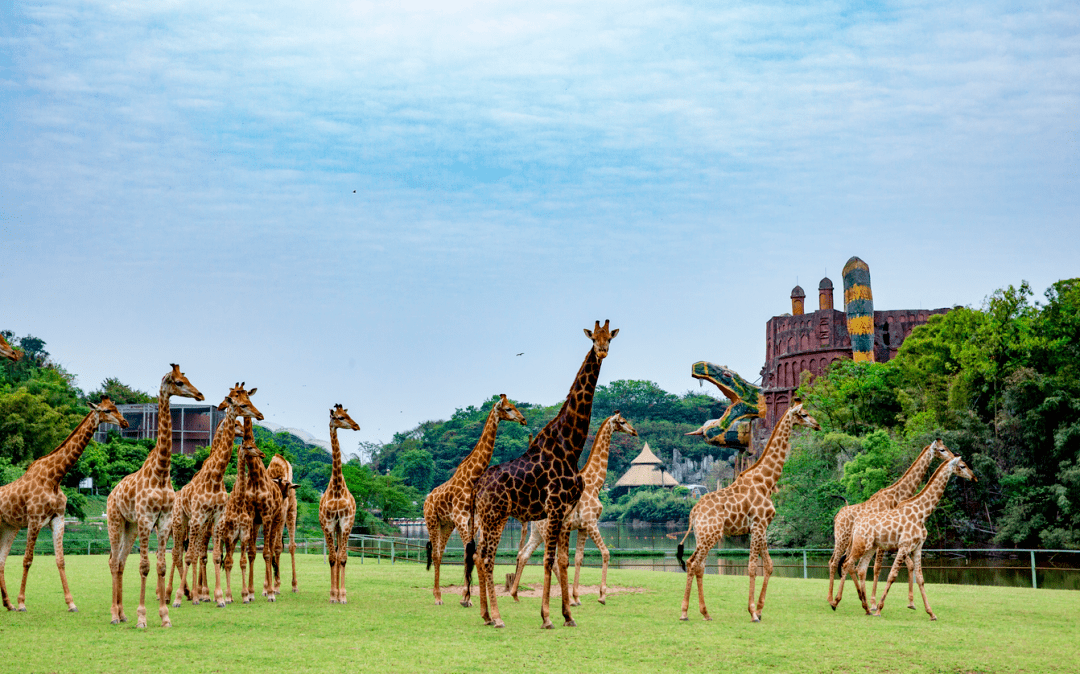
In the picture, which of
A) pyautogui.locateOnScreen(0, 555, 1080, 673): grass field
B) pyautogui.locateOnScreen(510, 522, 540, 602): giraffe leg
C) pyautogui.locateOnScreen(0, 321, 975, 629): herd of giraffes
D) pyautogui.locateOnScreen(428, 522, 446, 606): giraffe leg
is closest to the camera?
pyautogui.locateOnScreen(0, 555, 1080, 673): grass field

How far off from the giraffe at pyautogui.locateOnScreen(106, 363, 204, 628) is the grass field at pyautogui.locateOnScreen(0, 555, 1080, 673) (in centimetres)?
39

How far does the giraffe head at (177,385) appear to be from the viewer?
11328mm

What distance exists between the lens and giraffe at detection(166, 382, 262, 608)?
1257 cm

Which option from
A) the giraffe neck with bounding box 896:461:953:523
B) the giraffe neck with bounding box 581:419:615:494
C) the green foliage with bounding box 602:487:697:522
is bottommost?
the green foliage with bounding box 602:487:697:522

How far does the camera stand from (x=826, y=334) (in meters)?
52.7

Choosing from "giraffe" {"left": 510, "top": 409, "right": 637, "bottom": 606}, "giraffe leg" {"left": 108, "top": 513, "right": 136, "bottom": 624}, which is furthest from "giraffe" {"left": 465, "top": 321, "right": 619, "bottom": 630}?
"giraffe leg" {"left": 108, "top": 513, "right": 136, "bottom": 624}

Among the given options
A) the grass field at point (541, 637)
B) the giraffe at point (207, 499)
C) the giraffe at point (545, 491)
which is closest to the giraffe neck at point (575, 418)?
the giraffe at point (545, 491)

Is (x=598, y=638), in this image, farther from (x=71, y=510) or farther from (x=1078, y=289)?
(x=71, y=510)

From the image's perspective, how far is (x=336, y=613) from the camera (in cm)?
1264

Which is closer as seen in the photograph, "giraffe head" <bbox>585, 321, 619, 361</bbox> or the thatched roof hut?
"giraffe head" <bbox>585, 321, 619, 361</bbox>

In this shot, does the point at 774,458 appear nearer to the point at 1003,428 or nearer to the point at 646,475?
the point at 1003,428

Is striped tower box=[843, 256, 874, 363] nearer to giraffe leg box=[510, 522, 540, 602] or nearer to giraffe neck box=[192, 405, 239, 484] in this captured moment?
giraffe leg box=[510, 522, 540, 602]

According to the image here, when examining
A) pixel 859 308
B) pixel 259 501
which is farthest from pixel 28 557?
pixel 859 308

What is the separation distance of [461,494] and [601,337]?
3.65 m
